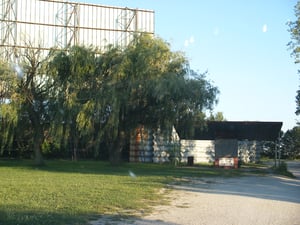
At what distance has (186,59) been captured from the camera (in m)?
33.5

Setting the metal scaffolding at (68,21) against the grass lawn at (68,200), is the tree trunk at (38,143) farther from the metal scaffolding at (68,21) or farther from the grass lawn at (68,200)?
the metal scaffolding at (68,21)

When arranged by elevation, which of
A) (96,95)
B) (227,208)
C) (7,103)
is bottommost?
(227,208)

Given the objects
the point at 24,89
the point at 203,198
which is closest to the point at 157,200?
the point at 203,198

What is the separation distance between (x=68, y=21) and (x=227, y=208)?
41584 millimetres

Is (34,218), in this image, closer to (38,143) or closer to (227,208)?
(227,208)

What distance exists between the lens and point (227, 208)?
518 inches

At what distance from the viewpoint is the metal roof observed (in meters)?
40.6

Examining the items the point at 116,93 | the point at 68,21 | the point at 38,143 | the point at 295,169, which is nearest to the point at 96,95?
the point at 116,93

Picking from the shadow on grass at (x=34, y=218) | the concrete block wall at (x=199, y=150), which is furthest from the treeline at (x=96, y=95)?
the shadow on grass at (x=34, y=218)

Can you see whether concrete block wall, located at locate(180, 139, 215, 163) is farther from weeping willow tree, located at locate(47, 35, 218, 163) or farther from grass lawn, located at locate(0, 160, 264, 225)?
grass lawn, located at locate(0, 160, 264, 225)

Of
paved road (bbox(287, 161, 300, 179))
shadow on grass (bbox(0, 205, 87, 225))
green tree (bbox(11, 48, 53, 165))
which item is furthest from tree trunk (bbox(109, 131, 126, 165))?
shadow on grass (bbox(0, 205, 87, 225))

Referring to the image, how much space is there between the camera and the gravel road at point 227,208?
11016 mm

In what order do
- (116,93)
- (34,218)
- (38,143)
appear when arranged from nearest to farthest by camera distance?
(34,218)
(116,93)
(38,143)

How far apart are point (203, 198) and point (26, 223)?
23.9 ft
